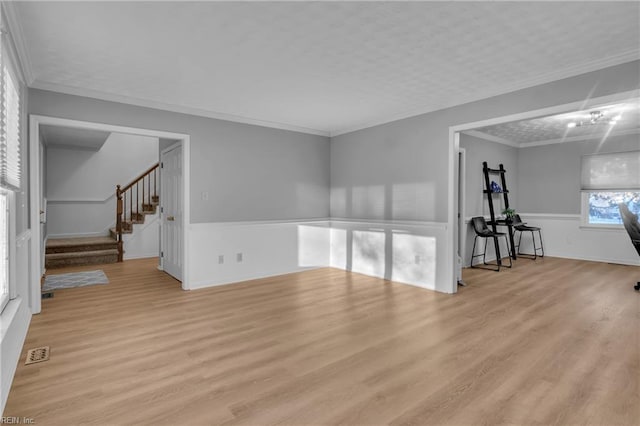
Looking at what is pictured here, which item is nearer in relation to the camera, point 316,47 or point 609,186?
point 316,47

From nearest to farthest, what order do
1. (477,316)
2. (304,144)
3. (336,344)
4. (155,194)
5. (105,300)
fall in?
(336,344) < (477,316) < (105,300) < (304,144) < (155,194)

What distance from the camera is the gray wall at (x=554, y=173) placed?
6660 millimetres

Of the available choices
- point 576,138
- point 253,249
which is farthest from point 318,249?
point 576,138

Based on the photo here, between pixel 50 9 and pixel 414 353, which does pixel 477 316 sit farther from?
pixel 50 9

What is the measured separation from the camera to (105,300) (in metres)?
4.03

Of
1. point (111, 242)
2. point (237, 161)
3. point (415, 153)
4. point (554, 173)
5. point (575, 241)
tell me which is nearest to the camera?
point (415, 153)

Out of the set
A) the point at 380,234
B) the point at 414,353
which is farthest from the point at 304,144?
the point at 414,353

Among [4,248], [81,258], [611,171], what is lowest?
[81,258]

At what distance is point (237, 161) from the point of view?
197 inches

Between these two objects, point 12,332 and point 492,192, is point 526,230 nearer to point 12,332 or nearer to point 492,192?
point 492,192

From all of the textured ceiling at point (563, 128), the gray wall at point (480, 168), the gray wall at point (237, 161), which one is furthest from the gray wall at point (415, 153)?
the gray wall at point (480, 168)

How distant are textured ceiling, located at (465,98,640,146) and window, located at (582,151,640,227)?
46cm

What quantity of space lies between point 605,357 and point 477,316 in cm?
105

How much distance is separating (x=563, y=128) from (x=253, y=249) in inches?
222
